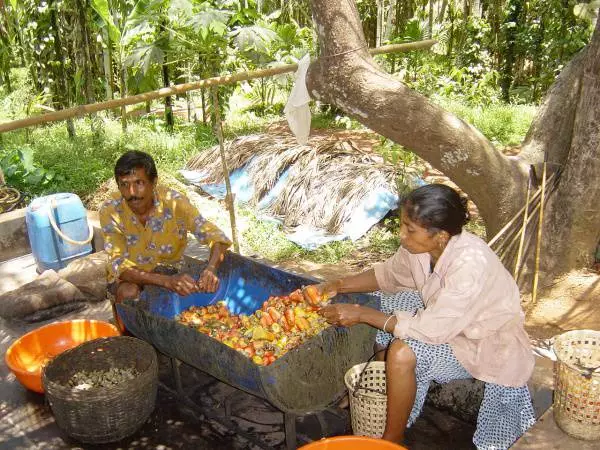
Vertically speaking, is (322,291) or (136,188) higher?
(136,188)

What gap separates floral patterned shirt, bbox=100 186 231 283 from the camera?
351 cm

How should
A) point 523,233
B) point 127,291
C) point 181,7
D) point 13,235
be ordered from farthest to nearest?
point 181,7 < point 13,235 < point 523,233 < point 127,291

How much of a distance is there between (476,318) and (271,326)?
1.04 meters

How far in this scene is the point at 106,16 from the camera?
836 cm

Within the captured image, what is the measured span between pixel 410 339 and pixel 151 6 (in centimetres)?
760

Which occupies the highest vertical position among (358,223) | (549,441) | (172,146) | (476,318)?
(476,318)

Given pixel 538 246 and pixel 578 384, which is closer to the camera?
pixel 578 384

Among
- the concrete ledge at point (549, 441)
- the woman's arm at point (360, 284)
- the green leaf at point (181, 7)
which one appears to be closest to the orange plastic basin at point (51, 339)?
the woman's arm at point (360, 284)

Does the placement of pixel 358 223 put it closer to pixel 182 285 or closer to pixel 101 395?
pixel 182 285

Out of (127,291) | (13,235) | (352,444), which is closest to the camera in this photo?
(352,444)

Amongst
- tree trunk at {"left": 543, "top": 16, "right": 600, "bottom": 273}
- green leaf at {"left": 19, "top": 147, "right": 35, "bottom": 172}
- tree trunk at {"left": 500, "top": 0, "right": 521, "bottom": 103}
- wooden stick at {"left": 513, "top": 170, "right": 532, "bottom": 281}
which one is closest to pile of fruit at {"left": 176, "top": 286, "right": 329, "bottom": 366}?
wooden stick at {"left": 513, "top": 170, "right": 532, "bottom": 281}

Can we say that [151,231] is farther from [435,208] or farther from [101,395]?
[435,208]

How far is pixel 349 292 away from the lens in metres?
3.12

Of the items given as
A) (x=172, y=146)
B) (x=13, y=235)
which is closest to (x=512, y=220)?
(x=13, y=235)
